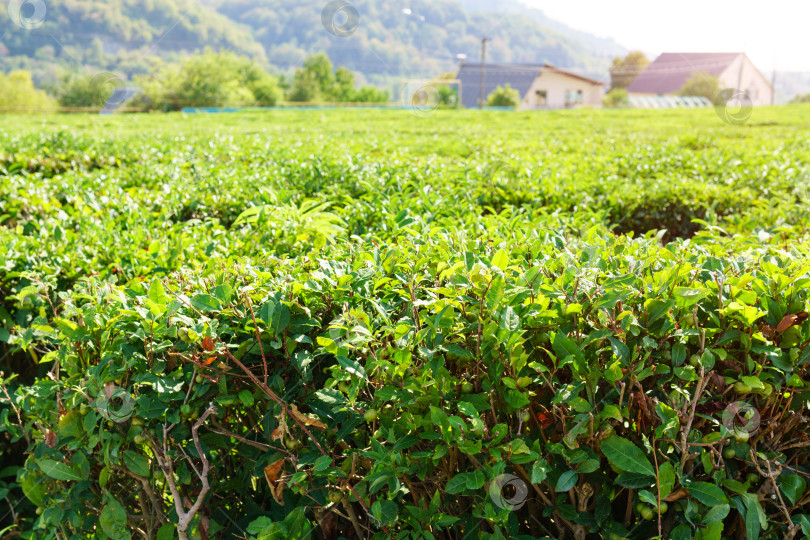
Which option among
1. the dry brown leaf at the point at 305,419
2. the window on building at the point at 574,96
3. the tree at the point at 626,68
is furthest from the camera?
the window on building at the point at 574,96

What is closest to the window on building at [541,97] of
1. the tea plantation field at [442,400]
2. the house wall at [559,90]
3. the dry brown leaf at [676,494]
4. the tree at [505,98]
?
the house wall at [559,90]

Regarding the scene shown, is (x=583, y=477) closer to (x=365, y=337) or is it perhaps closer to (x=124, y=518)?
(x=365, y=337)

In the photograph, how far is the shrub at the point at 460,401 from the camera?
1377mm

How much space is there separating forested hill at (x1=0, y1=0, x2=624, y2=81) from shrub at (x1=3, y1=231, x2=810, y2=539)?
77.9 m

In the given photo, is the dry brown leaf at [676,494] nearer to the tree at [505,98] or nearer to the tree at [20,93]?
the tree at [505,98]

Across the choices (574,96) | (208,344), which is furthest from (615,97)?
(208,344)

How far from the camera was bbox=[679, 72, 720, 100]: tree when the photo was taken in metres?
59.6

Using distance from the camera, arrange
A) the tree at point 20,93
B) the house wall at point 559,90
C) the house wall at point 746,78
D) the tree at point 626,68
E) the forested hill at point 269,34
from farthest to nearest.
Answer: the forested hill at point 269,34, the house wall at point 559,90, the tree at point 626,68, the tree at point 20,93, the house wall at point 746,78

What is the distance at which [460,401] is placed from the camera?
4.56ft

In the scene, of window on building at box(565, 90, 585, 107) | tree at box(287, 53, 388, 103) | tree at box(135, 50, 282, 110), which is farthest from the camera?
window on building at box(565, 90, 585, 107)

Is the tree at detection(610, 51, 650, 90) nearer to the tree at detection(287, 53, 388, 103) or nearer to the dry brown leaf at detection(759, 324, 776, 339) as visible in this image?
the tree at detection(287, 53, 388, 103)

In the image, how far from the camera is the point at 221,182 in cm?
434

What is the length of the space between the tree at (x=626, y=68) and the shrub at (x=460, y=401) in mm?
76267

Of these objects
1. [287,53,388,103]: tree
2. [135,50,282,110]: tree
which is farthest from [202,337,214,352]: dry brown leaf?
Answer: [287,53,388,103]: tree
